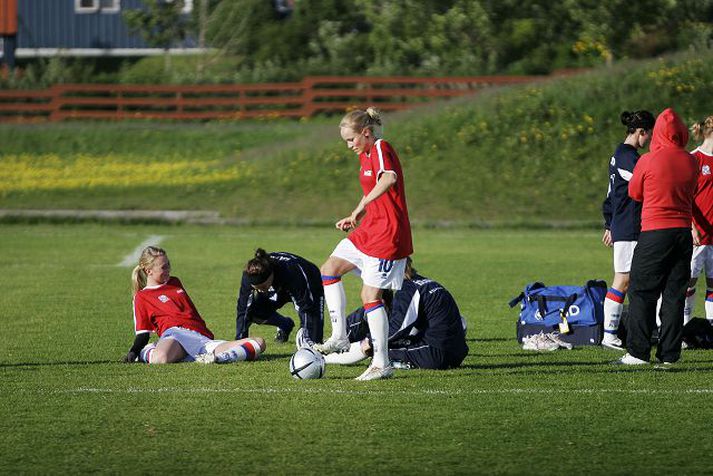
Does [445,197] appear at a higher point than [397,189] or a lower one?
lower

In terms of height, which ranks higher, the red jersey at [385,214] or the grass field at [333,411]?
the red jersey at [385,214]

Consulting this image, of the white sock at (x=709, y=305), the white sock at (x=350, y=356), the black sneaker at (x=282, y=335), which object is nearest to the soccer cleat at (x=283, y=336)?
the black sneaker at (x=282, y=335)

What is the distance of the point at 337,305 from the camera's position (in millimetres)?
11359

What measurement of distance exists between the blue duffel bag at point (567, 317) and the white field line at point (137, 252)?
906 centimetres

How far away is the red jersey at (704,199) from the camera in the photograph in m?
12.4

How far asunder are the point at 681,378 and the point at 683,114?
22943 mm

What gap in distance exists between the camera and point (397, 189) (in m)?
10.3

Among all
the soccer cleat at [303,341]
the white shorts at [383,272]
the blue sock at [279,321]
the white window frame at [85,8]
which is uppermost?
the white window frame at [85,8]

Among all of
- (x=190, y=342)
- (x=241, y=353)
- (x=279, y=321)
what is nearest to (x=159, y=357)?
(x=190, y=342)

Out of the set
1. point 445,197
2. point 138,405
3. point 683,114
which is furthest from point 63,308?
point 683,114

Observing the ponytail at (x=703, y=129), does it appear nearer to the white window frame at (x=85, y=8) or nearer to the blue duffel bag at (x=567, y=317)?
the blue duffel bag at (x=567, y=317)

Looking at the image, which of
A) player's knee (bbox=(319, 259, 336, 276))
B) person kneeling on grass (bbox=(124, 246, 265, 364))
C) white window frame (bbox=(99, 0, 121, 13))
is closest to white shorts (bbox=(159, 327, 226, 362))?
person kneeling on grass (bbox=(124, 246, 265, 364))

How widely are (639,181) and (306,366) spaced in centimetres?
296

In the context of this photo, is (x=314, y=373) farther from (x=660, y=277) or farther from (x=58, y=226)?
(x=58, y=226)
